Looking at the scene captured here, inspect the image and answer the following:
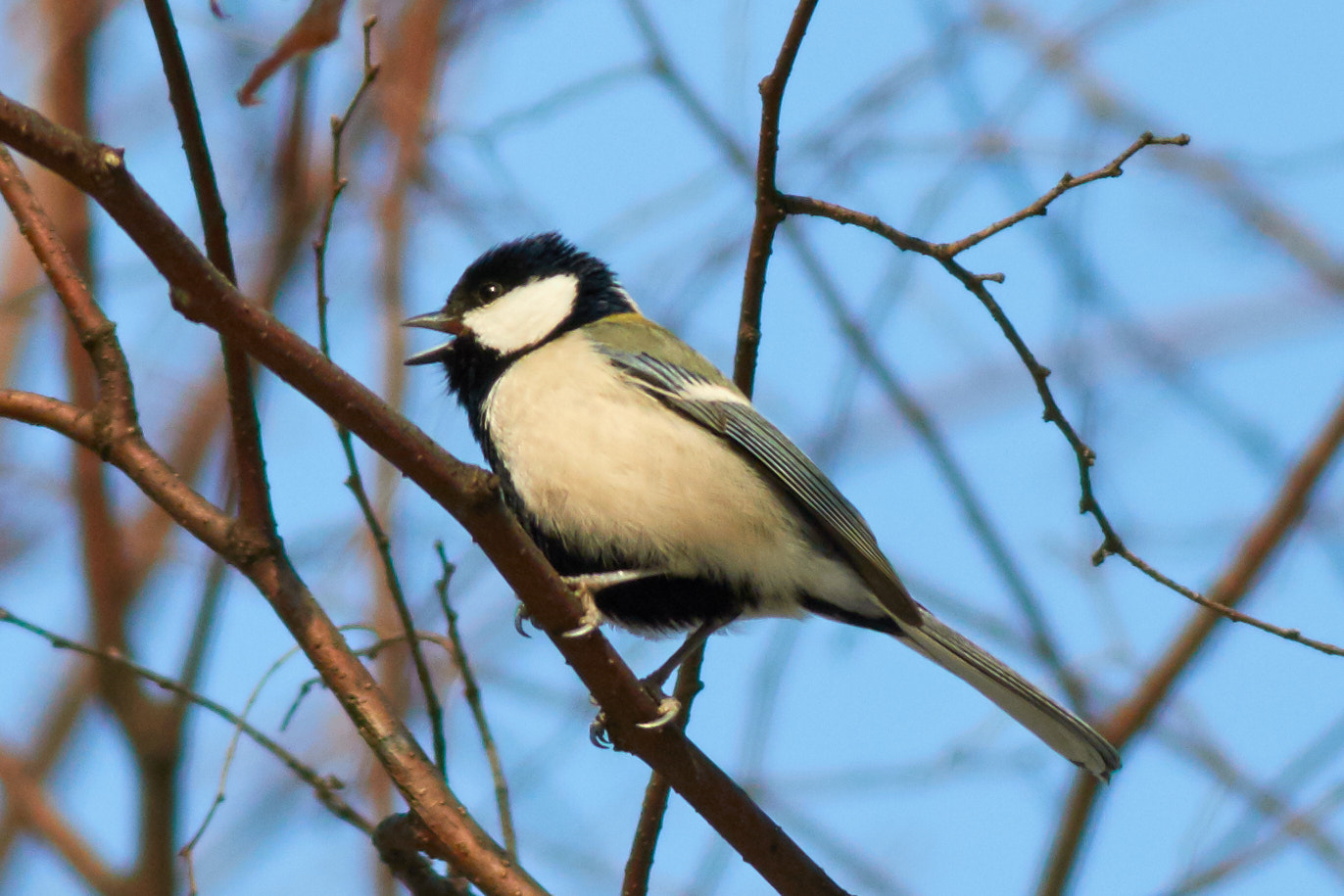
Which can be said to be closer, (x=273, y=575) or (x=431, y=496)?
(x=431, y=496)

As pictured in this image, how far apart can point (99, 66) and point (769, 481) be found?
10.8ft

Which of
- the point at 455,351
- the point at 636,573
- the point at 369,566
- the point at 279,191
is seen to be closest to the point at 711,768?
the point at 636,573

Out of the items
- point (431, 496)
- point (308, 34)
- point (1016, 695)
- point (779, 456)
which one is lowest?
point (431, 496)

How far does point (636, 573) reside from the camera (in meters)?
3.35

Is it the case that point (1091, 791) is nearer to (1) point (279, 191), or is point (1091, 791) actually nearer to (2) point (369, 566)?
(2) point (369, 566)

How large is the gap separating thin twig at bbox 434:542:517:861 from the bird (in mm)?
290

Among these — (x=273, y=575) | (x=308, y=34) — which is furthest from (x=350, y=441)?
(x=308, y=34)

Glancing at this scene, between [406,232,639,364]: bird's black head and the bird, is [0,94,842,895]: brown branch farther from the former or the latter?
[406,232,639,364]: bird's black head

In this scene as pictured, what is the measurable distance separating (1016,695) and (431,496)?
182 cm

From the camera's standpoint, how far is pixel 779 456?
3.54 meters

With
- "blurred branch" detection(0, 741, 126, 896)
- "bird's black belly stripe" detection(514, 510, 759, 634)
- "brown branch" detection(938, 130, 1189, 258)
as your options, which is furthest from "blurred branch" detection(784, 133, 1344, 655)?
"blurred branch" detection(0, 741, 126, 896)

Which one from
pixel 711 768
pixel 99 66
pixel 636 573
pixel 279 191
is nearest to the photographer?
pixel 711 768

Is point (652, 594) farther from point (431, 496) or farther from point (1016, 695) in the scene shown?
point (431, 496)

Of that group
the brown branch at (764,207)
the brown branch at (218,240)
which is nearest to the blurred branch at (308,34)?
the brown branch at (218,240)
